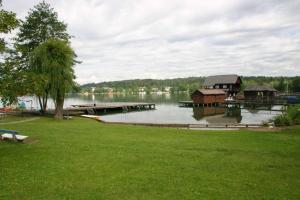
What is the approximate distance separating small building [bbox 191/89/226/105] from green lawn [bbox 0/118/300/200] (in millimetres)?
60517

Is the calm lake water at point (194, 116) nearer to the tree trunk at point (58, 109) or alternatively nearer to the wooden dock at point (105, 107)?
the wooden dock at point (105, 107)

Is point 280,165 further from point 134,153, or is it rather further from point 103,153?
point 103,153

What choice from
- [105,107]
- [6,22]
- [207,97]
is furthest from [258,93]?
[6,22]

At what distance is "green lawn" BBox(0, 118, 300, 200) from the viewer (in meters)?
8.88

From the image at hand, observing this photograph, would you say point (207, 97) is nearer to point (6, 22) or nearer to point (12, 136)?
point (12, 136)

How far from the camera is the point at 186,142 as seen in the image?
17.3m

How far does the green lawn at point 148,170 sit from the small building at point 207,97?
6052 cm

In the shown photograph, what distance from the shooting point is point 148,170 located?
1105 cm

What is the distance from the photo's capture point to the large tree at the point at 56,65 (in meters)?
34.8

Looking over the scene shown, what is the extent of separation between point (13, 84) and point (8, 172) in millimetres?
4099

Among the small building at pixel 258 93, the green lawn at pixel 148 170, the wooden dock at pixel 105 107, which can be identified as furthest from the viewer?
the small building at pixel 258 93

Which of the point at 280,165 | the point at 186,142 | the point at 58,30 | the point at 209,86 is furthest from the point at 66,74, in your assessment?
the point at 209,86

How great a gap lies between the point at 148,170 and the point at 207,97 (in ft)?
225

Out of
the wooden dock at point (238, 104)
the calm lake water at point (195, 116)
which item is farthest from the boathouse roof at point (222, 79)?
the calm lake water at point (195, 116)
